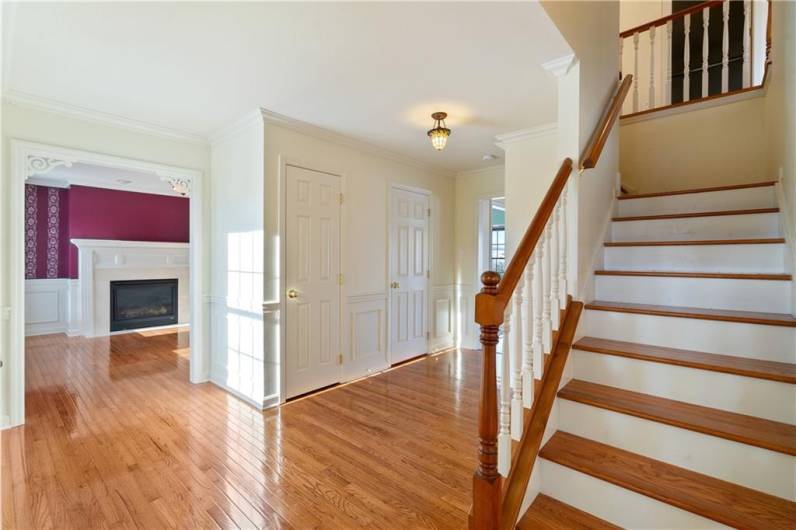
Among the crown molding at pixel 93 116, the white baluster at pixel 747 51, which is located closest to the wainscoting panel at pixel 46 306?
the crown molding at pixel 93 116

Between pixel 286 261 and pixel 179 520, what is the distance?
1952 millimetres

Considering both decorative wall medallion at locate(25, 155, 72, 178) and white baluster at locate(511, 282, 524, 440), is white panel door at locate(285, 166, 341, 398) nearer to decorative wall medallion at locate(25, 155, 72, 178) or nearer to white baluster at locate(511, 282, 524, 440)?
decorative wall medallion at locate(25, 155, 72, 178)

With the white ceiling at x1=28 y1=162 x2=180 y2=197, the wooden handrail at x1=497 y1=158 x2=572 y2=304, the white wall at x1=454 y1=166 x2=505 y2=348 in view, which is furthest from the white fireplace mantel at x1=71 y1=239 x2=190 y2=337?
the wooden handrail at x1=497 y1=158 x2=572 y2=304

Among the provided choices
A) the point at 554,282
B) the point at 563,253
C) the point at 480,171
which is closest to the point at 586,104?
the point at 563,253

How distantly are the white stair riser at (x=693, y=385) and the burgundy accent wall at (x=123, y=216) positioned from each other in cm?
714

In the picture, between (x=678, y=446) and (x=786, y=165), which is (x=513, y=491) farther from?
(x=786, y=165)

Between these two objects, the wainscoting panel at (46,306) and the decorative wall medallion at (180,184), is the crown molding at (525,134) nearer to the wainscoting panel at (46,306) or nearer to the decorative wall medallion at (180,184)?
the decorative wall medallion at (180,184)

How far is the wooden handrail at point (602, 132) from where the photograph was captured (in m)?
2.05

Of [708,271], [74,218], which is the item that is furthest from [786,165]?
[74,218]

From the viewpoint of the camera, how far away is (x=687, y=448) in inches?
55.1

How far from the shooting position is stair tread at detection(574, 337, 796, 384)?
143cm

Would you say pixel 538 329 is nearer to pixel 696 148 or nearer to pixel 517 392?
pixel 517 392

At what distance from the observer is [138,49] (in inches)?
85.0

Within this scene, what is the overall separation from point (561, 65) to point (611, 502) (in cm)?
227
